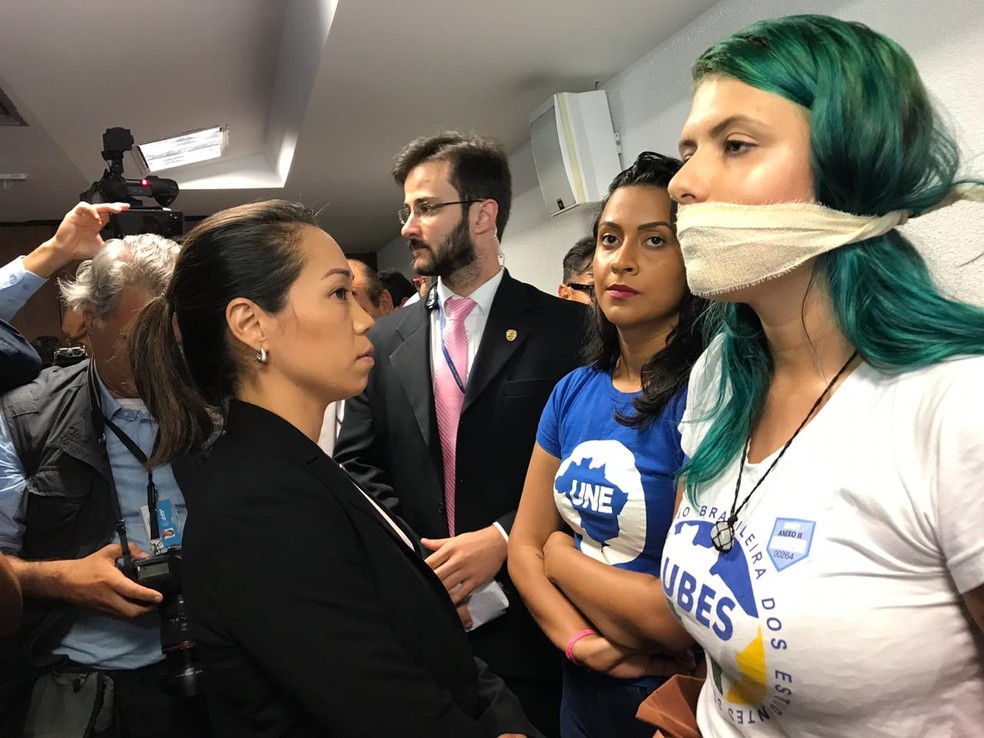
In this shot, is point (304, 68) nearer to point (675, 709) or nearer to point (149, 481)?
point (149, 481)

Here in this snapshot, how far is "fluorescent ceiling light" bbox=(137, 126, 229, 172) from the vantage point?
471 centimetres

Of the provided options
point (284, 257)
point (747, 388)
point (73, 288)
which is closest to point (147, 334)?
point (284, 257)

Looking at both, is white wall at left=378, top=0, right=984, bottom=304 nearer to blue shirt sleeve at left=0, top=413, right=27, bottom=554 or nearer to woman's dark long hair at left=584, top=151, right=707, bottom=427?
woman's dark long hair at left=584, top=151, right=707, bottom=427

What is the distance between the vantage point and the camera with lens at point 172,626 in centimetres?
154

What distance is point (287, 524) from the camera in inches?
37.0

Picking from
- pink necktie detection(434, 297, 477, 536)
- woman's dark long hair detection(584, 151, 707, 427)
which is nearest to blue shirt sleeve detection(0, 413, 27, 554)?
pink necktie detection(434, 297, 477, 536)

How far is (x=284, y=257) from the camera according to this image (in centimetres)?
118

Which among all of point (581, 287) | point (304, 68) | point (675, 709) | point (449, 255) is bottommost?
point (675, 709)

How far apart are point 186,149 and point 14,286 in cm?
359

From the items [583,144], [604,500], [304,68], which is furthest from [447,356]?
[304,68]

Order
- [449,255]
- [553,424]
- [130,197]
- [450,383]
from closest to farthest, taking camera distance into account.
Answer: [553,424], [450,383], [449,255], [130,197]

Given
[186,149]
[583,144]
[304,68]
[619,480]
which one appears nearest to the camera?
[619,480]

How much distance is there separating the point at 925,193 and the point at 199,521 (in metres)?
1.02

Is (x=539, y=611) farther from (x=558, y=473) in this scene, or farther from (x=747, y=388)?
(x=747, y=388)
